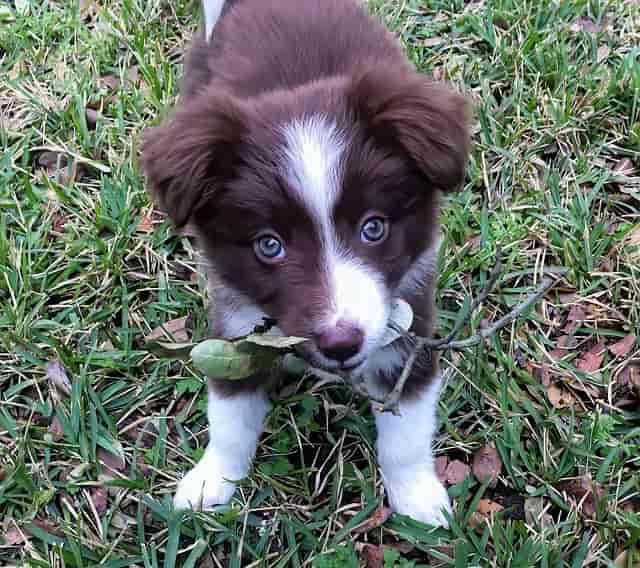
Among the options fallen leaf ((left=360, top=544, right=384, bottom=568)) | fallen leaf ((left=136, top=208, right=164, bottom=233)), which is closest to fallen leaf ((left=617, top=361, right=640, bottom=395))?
fallen leaf ((left=360, top=544, right=384, bottom=568))

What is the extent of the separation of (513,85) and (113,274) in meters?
2.50

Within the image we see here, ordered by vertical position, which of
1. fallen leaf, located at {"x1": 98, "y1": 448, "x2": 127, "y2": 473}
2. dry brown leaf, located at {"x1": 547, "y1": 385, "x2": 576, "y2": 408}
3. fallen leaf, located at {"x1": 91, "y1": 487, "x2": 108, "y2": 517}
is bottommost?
fallen leaf, located at {"x1": 91, "y1": 487, "x2": 108, "y2": 517}

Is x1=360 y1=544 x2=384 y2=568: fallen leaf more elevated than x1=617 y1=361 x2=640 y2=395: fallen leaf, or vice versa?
x1=617 y1=361 x2=640 y2=395: fallen leaf

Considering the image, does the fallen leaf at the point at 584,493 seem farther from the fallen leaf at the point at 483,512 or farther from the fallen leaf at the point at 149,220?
the fallen leaf at the point at 149,220

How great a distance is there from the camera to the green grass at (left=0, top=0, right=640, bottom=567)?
127 inches

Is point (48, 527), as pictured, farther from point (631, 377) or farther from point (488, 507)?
point (631, 377)

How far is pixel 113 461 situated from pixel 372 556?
118 cm

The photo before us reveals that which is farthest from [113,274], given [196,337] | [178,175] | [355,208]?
[355,208]

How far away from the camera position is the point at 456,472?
3.43 metres

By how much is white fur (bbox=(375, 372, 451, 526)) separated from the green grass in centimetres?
9

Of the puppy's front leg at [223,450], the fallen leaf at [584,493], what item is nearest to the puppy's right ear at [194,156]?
the puppy's front leg at [223,450]

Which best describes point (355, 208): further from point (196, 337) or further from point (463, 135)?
point (196, 337)

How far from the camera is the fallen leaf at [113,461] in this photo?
11.4 feet

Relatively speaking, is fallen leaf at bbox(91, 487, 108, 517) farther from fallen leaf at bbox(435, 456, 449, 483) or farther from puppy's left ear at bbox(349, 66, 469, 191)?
puppy's left ear at bbox(349, 66, 469, 191)
